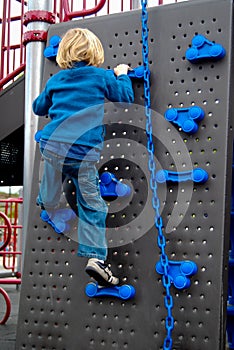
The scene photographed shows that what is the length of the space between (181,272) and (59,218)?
790 mm

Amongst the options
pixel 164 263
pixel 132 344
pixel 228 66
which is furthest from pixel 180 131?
pixel 132 344

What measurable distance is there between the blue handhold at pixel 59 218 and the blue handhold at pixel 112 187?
9.5 inches

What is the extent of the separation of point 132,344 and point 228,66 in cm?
149

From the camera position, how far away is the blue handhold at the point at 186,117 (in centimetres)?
276

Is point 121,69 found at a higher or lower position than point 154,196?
higher

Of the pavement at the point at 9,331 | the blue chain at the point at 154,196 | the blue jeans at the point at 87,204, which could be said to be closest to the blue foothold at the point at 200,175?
the blue chain at the point at 154,196

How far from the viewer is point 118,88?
290 cm

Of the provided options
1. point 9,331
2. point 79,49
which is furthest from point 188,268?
point 9,331

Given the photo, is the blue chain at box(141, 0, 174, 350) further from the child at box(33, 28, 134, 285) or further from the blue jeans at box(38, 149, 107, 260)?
the blue jeans at box(38, 149, 107, 260)

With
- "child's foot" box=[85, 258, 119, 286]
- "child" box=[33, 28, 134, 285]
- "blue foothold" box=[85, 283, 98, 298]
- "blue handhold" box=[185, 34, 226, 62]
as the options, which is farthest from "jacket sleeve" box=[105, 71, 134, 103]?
"blue foothold" box=[85, 283, 98, 298]

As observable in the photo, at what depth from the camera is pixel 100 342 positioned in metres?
2.75

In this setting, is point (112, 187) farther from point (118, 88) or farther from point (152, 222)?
point (118, 88)

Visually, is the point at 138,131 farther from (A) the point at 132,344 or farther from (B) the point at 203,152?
(A) the point at 132,344

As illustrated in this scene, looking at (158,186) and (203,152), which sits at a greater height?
(203,152)
